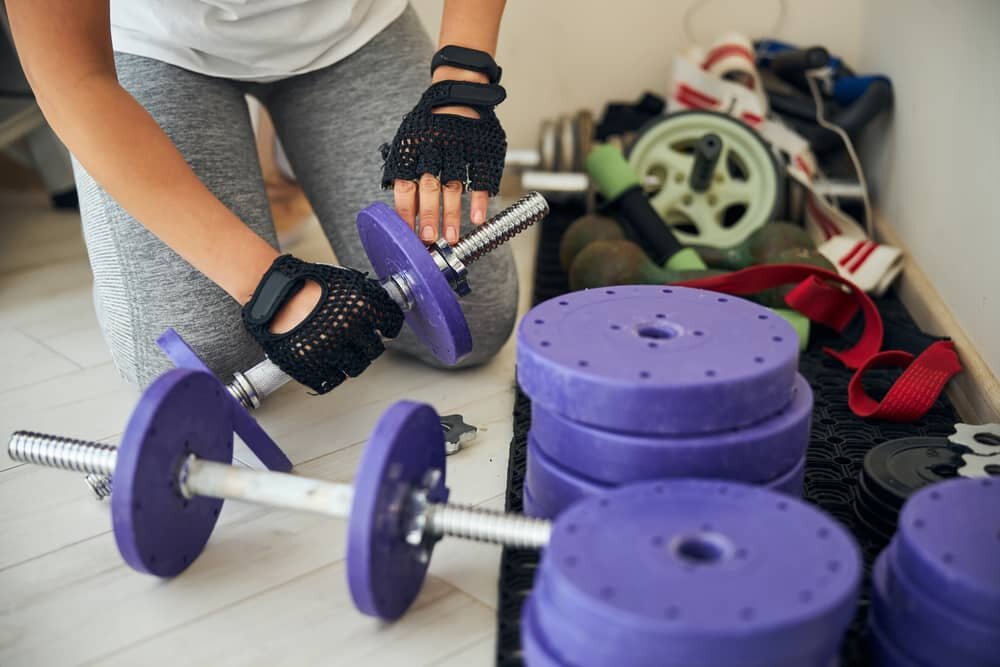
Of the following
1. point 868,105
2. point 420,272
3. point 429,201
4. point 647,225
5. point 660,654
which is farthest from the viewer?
point 868,105

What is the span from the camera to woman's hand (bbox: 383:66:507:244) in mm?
1111

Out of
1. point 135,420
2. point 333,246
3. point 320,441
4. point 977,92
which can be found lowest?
point 320,441

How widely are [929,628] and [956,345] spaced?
729 millimetres

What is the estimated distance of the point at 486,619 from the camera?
35.4 inches

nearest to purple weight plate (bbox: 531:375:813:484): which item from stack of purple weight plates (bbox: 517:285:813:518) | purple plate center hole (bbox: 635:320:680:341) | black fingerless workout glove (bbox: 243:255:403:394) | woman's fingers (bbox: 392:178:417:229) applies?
stack of purple weight plates (bbox: 517:285:813:518)

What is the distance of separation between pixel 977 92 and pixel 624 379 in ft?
2.87

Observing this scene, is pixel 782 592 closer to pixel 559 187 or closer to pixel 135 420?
pixel 135 420

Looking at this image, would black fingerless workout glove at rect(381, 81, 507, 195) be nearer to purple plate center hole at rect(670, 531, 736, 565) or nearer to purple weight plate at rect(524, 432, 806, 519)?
purple weight plate at rect(524, 432, 806, 519)

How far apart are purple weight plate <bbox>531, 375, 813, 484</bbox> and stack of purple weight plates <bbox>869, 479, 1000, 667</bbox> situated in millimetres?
120

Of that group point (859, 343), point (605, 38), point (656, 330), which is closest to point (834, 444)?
point (859, 343)

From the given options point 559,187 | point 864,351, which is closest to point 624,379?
point 864,351

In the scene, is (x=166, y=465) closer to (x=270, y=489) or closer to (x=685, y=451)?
(x=270, y=489)

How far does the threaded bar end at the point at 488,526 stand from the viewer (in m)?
0.79

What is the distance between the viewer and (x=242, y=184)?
4.36ft
